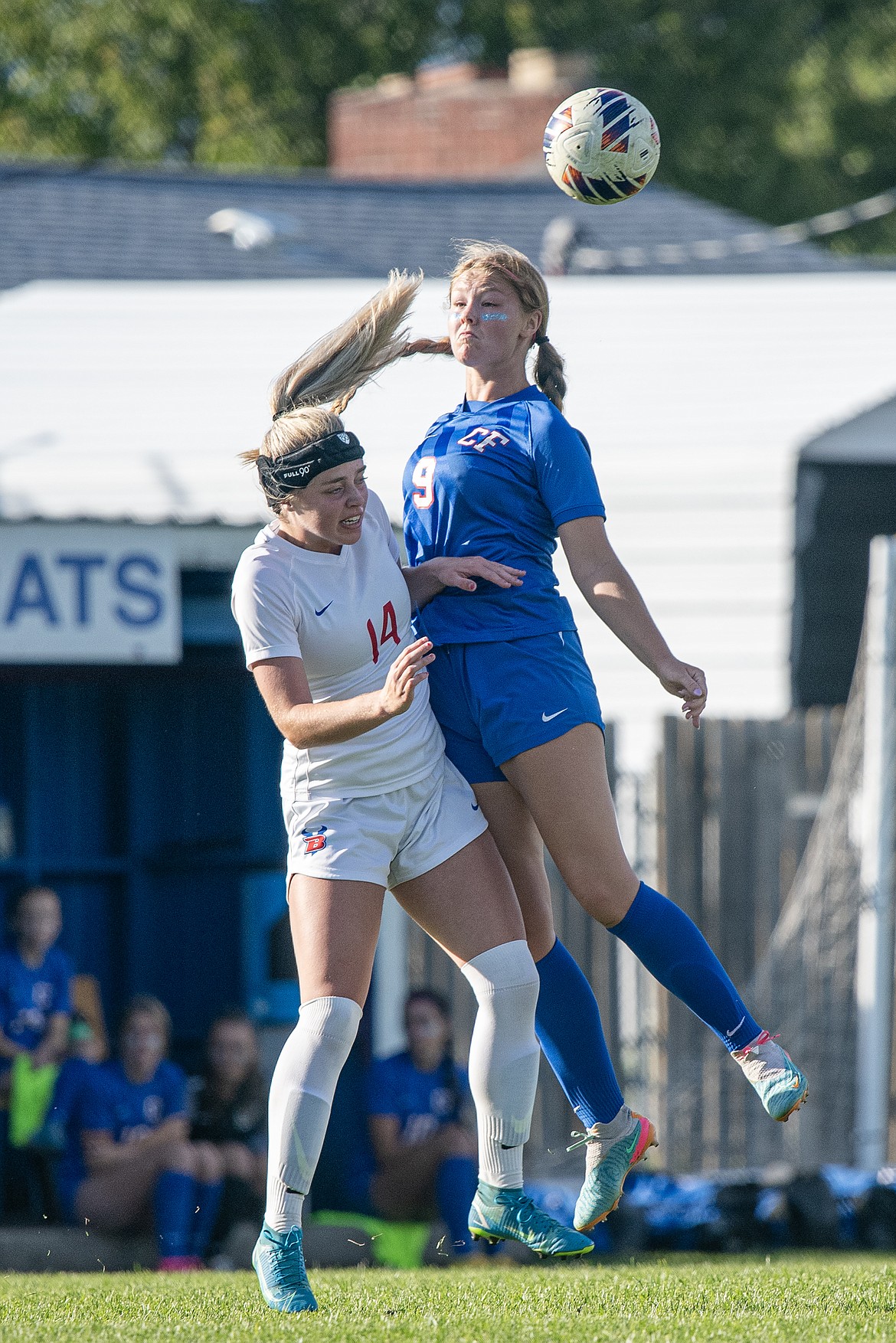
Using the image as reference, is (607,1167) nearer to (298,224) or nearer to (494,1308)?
(494,1308)

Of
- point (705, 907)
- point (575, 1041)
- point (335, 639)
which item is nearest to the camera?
point (335, 639)

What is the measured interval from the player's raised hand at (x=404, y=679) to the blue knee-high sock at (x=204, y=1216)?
4.54 meters

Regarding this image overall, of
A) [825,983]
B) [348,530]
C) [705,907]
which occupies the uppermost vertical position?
[348,530]

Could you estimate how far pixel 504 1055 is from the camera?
15.9 feet

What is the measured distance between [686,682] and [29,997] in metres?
5.30

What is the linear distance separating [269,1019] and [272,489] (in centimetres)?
623

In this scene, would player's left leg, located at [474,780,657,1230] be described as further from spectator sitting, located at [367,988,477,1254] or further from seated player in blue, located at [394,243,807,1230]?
spectator sitting, located at [367,988,477,1254]

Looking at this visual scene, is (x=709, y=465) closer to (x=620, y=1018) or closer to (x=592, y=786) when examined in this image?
(x=620, y=1018)

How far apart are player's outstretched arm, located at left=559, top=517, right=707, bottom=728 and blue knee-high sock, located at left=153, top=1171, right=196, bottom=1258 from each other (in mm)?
4289

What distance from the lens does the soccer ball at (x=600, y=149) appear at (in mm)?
5422

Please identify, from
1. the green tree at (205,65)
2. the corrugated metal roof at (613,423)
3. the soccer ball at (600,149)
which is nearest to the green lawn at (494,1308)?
the soccer ball at (600,149)

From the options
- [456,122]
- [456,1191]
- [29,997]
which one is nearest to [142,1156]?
[29,997]

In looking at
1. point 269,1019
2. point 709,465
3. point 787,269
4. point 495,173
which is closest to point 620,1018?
point 269,1019

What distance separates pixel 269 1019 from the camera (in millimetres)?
10461
